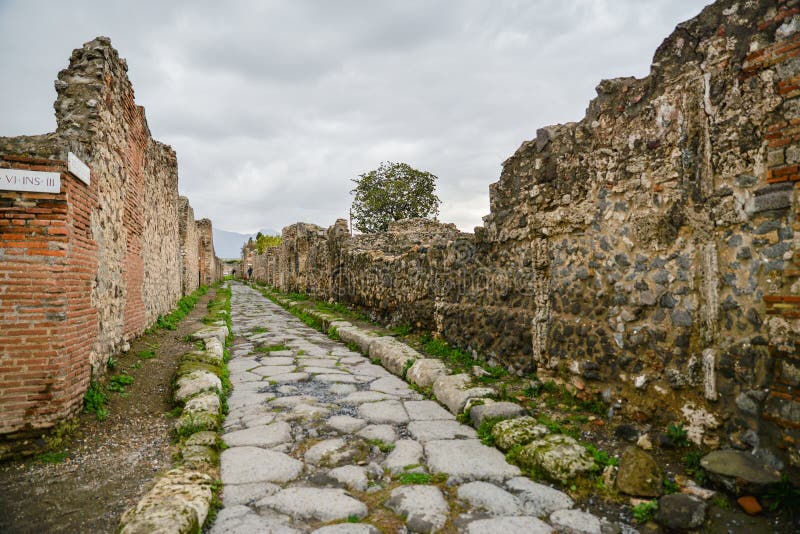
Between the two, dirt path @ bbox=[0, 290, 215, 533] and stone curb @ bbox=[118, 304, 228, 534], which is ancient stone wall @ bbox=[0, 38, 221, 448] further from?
stone curb @ bbox=[118, 304, 228, 534]

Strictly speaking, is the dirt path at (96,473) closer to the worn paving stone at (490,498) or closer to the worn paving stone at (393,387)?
the worn paving stone at (490,498)

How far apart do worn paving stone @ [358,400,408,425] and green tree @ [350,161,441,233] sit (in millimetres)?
33739

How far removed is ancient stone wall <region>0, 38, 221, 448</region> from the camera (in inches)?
136

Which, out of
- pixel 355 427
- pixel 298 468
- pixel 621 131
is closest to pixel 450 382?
pixel 355 427

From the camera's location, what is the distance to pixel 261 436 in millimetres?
3553

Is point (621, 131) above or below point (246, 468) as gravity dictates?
above

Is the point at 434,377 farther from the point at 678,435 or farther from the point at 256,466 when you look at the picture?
the point at 678,435

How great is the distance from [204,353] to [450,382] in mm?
3427

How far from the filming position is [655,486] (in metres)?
2.48

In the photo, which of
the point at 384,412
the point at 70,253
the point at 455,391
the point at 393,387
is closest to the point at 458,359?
the point at 393,387

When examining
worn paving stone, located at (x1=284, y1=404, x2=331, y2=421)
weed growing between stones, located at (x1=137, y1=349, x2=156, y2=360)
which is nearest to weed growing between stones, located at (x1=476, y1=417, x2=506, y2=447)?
worn paving stone, located at (x1=284, y1=404, x2=331, y2=421)

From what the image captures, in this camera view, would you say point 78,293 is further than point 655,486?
Yes

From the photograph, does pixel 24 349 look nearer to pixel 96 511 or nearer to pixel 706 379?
pixel 96 511

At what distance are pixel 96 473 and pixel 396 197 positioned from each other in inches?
1419
